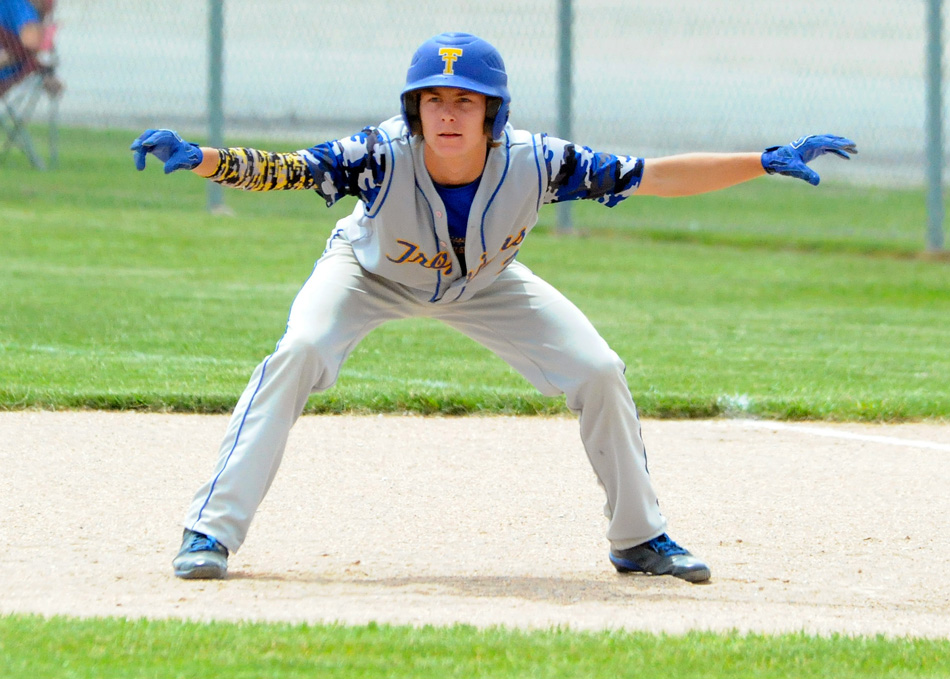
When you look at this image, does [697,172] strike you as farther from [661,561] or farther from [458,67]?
[661,561]

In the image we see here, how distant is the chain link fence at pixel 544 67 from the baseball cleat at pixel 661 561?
9.99m

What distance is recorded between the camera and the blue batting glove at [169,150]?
3.87 metres

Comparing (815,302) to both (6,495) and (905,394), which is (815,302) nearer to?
(905,394)

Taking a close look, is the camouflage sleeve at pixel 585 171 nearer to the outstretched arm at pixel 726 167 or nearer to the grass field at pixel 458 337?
the outstretched arm at pixel 726 167

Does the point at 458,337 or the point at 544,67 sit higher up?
the point at 544,67

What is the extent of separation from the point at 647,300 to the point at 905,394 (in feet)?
11.4

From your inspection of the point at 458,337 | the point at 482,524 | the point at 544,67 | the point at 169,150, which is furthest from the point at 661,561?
the point at 544,67

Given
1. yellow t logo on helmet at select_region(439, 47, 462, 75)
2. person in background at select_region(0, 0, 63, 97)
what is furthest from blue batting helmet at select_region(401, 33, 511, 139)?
person in background at select_region(0, 0, 63, 97)

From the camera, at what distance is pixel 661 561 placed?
14.1 ft

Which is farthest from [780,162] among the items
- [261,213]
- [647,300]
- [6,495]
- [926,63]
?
[261,213]

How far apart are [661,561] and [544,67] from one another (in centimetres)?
1027

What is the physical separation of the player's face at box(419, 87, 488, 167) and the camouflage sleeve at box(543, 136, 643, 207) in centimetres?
28

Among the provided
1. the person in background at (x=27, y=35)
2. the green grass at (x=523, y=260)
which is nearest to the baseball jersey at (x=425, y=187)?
the green grass at (x=523, y=260)

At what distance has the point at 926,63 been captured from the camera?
12.7 meters
